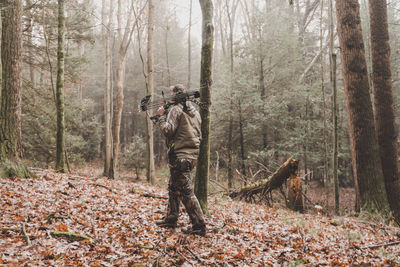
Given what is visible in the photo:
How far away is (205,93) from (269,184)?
172 inches

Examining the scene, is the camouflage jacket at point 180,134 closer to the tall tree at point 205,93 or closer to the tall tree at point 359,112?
the tall tree at point 205,93

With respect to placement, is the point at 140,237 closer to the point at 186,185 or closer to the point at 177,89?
the point at 186,185

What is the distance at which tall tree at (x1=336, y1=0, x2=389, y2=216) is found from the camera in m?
6.78

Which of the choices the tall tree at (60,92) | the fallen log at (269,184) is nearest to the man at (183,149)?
the fallen log at (269,184)

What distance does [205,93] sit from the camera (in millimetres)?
5238

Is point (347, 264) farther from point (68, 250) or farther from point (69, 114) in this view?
point (69, 114)

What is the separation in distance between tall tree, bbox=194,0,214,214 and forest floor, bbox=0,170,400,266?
695 millimetres

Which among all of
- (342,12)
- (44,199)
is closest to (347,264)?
(44,199)

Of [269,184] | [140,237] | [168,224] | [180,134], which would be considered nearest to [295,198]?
[269,184]

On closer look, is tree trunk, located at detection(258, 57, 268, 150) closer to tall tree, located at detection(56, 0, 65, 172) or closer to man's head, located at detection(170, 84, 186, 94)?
tall tree, located at detection(56, 0, 65, 172)

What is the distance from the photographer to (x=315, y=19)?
731 inches

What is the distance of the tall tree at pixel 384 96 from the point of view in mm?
7301

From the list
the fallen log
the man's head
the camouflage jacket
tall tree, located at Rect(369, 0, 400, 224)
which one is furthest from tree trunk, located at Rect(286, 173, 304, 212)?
the man's head

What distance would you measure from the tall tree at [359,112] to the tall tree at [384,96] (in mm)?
732
